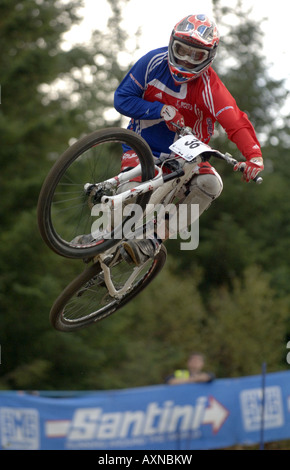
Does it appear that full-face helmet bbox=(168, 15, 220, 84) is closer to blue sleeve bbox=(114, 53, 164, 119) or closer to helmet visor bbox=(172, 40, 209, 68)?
helmet visor bbox=(172, 40, 209, 68)

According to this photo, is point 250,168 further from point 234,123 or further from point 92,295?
point 92,295

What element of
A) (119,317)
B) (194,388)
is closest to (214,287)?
(119,317)

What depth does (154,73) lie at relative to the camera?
7.08 m

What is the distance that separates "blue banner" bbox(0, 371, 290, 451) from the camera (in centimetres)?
1066

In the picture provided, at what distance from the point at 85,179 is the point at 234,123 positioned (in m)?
1.45

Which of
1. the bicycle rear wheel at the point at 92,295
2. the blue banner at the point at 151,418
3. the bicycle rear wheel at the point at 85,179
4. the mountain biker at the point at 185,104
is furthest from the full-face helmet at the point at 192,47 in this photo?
the blue banner at the point at 151,418

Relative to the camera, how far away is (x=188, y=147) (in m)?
6.78

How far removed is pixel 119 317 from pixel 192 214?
13.8m

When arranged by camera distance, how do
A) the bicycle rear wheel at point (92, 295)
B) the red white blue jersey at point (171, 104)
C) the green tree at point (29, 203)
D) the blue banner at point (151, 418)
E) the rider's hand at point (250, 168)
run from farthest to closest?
the green tree at point (29, 203)
the blue banner at point (151, 418)
the bicycle rear wheel at point (92, 295)
the red white blue jersey at point (171, 104)
the rider's hand at point (250, 168)

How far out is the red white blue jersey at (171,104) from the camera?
267 inches

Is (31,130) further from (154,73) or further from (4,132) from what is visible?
(154,73)

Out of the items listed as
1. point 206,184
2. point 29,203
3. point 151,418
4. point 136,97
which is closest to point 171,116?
point 136,97

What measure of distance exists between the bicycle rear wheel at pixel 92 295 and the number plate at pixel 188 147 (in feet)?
3.94

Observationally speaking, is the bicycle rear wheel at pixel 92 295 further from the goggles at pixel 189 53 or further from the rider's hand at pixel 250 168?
the goggles at pixel 189 53
